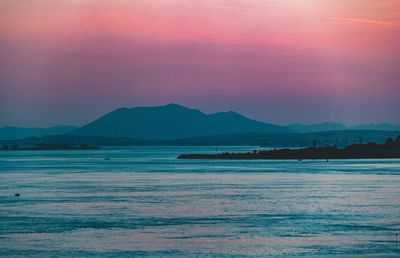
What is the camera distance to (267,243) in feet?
79.2

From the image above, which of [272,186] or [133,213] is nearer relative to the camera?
[133,213]

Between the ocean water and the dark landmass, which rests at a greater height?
the dark landmass

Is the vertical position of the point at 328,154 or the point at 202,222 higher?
the point at 328,154

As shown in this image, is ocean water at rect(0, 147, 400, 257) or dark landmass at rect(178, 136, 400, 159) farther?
dark landmass at rect(178, 136, 400, 159)

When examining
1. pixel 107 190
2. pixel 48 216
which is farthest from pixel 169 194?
pixel 48 216

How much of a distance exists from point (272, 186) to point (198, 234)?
83.1ft

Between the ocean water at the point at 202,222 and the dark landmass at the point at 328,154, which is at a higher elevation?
the dark landmass at the point at 328,154

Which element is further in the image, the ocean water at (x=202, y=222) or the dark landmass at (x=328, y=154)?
the dark landmass at (x=328, y=154)

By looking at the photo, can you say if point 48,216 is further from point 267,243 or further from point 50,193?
point 50,193

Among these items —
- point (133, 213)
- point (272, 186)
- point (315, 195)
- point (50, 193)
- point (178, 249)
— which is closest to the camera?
point (178, 249)

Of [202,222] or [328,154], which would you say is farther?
[328,154]

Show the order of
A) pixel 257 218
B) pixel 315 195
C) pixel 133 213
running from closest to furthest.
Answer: pixel 257 218 < pixel 133 213 < pixel 315 195

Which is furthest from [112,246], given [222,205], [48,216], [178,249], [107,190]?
[107,190]

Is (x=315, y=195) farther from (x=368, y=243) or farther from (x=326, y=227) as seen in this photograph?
(x=368, y=243)
